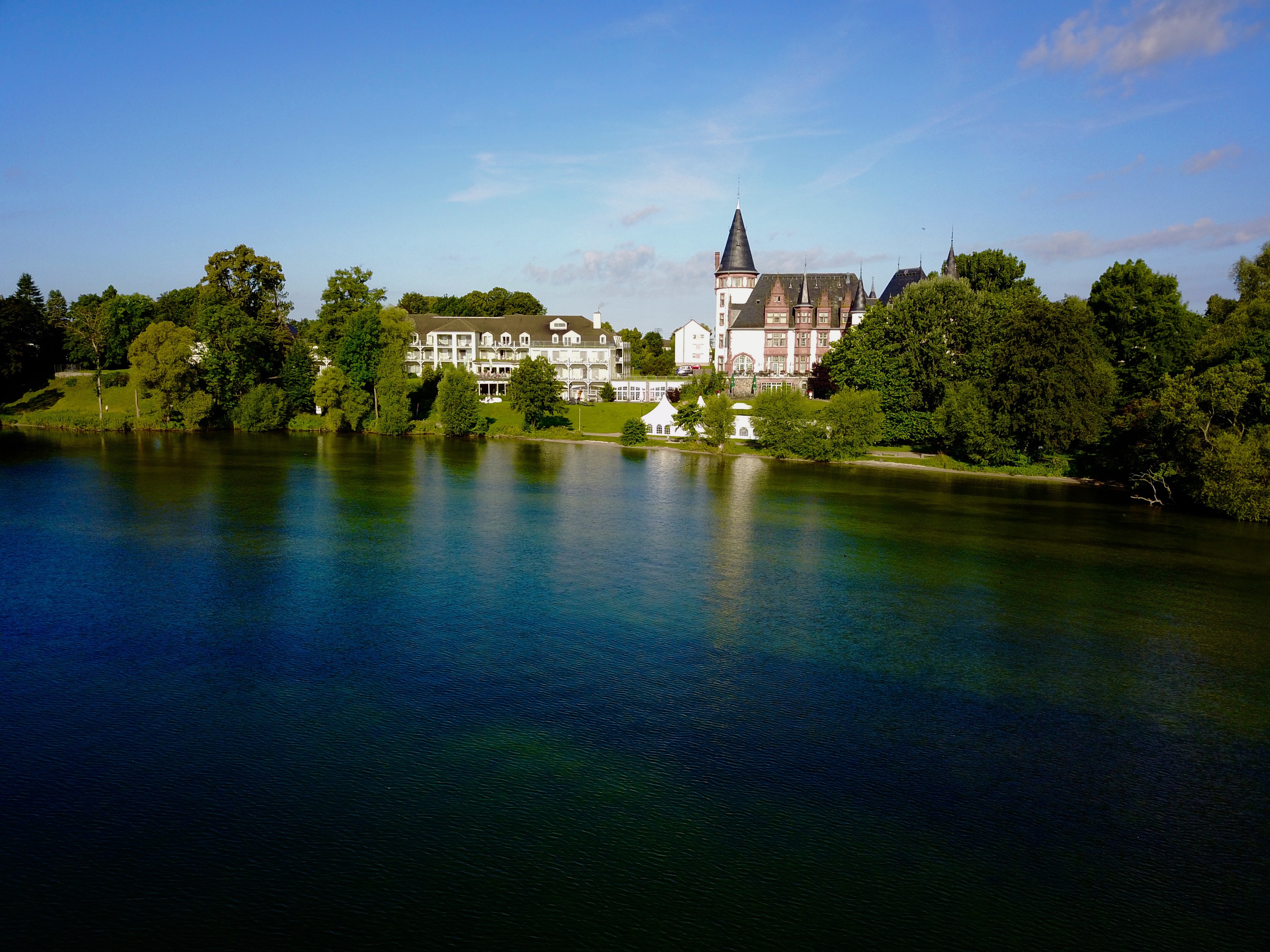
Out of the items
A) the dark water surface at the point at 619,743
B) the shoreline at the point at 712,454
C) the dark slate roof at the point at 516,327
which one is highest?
the dark slate roof at the point at 516,327

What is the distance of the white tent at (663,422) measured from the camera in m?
57.7

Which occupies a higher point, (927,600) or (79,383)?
(79,383)

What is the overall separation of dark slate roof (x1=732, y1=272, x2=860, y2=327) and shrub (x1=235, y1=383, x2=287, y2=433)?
122 feet

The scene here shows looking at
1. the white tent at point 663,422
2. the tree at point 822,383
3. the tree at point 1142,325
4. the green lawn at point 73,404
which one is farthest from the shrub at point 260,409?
the tree at point 1142,325

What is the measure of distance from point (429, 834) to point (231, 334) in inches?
2251

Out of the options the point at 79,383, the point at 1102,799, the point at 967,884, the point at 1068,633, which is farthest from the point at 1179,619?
the point at 79,383

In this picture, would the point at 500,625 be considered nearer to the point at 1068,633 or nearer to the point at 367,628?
the point at 367,628

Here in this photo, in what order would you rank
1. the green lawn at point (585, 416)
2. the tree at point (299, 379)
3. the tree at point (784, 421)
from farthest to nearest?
the tree at point (299, 379)
the green lawn at point (585, 416)
the tree at point (784, 421)

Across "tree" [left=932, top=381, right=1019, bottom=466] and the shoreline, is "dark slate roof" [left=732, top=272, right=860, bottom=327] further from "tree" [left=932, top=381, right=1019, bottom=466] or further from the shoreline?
"tree" [left=932, top=381, right=1019, bottom=466]

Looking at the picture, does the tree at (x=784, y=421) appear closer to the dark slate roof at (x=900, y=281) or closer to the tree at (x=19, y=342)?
the dark slate roof at (x=900, y=281)

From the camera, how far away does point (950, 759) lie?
1177 centimetres

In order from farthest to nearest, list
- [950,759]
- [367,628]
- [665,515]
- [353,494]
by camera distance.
→ [353,494] → [665,515] → [367,628] → [950,759]

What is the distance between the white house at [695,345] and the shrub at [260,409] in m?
39.9

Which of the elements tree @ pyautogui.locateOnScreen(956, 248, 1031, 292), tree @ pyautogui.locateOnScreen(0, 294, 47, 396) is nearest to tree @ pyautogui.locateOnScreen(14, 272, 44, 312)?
tree @ pyautogui.locateOnScreen(0, 294, 47, 396)
